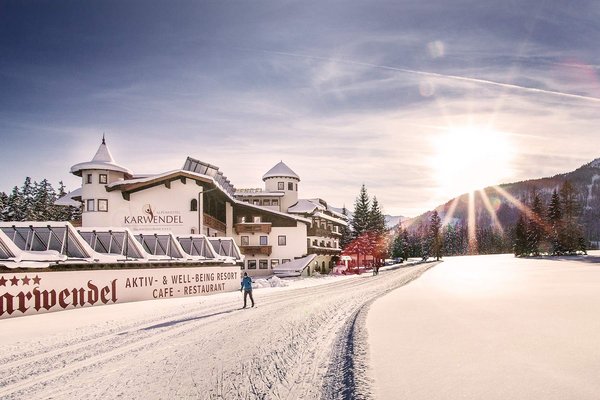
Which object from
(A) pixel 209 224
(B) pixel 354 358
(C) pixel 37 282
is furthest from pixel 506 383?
(A) pixel 209 224

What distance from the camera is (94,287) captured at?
22.3m

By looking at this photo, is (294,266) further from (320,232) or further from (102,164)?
(102,164)

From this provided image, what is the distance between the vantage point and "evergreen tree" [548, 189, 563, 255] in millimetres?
83125

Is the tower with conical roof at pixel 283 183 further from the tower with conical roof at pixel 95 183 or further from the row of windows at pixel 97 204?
the row of windows at pixel 97 204

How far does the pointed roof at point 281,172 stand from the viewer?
230ft

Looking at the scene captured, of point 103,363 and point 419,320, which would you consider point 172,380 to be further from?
point 419,320

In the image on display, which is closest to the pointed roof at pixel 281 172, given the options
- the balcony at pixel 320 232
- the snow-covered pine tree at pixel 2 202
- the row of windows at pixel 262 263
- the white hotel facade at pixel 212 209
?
the white hotel facade at pixel 212 209

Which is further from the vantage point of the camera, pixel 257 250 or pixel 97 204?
pixel 257 250

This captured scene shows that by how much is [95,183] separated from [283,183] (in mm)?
30383

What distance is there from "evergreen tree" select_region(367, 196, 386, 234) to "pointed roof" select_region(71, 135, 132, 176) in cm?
4116

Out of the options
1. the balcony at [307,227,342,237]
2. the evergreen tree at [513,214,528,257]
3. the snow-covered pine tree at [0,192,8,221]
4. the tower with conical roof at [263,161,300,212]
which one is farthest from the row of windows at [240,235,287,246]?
the evergreen tree at [513,214,528,257]

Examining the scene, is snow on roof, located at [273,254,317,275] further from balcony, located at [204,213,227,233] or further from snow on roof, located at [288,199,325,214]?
snow on roof, located at [288,199,325,214]

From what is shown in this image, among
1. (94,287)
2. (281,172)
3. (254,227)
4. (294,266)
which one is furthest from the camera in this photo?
(281,172)

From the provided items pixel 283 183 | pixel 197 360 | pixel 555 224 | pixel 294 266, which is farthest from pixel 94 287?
pixel 555 224
